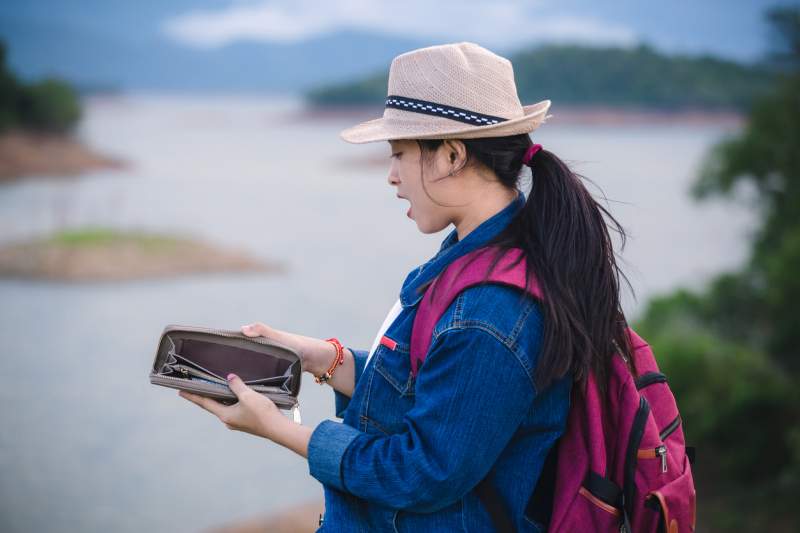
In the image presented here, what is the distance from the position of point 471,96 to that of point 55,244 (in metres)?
10.1

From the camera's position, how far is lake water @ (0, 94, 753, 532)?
5.48 m

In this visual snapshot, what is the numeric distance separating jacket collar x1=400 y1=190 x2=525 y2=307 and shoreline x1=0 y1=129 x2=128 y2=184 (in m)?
11.6

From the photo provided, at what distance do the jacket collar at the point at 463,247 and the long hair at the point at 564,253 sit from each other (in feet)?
0.04

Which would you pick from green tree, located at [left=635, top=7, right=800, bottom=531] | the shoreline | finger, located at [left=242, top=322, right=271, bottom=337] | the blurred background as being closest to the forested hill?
the blurred background

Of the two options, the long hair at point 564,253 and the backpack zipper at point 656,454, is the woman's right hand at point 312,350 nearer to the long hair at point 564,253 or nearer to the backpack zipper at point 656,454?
the long hair at point 564,253

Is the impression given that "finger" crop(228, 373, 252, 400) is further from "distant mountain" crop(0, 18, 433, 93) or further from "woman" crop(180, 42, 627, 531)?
"distant mountain" crop(0, 18, 433, 93)

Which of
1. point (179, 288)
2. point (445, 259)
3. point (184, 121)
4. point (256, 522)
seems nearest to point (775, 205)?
point (256, 522)

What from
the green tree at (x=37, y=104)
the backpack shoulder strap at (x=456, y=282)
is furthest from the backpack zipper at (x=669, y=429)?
the green tree at (x=37, y=104)

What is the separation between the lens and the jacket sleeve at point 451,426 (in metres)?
0.84

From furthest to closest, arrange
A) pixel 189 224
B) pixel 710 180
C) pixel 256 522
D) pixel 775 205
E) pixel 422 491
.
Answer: pixel 189 224
pixel 710 180
pixel 775 205
pixel 256 522
pixel 422 491

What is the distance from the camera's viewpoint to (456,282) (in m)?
0.89

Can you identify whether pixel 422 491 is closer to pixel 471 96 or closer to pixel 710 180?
pixel 471 96

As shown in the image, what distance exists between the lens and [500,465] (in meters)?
0.92

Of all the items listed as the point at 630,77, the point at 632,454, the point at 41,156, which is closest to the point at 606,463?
the point at 632,454
